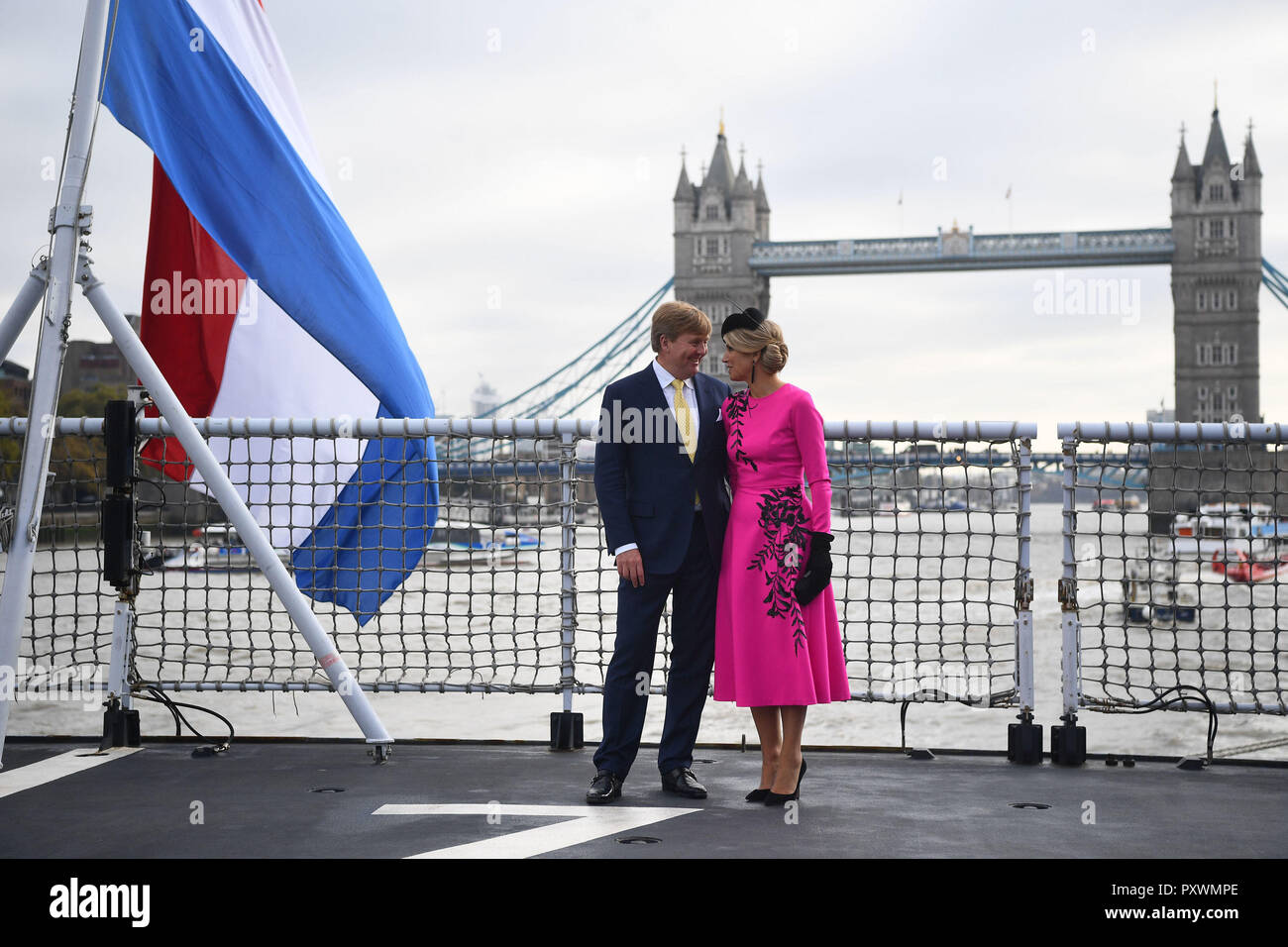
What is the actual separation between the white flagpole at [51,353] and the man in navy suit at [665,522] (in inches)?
48.9

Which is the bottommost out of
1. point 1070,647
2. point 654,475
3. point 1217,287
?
point 1070,647

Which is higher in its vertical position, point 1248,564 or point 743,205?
point 743,205

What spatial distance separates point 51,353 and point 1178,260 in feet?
250

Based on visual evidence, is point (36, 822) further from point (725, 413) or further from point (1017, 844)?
point (1017, 844)

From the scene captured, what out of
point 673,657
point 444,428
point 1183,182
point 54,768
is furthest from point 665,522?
point 1183,182

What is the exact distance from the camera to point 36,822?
2.67 m

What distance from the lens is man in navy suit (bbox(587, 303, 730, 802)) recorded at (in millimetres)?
2971

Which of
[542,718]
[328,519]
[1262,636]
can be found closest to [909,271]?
[1262,636]

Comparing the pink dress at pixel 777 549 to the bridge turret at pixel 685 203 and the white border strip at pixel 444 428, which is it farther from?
Answer: the bridge turret at pixel 685 203

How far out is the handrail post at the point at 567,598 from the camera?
3639 millimetres

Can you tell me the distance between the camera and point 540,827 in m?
2.61

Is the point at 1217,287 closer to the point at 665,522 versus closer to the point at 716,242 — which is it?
the point at 716,242
